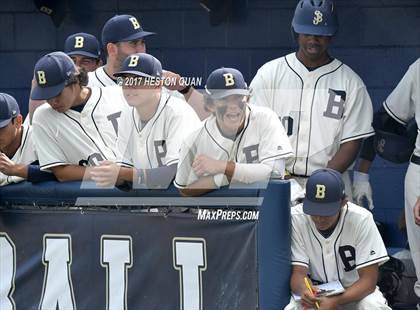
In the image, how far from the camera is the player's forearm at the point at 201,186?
5516mm

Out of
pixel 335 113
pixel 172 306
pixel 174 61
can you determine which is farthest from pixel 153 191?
pixel 174 61

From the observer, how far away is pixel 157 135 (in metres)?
5.85

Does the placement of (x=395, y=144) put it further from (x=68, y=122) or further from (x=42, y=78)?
(x=42, y=78)

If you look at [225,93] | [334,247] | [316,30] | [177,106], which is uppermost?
[316,30]

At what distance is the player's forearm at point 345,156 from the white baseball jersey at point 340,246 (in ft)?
1.55

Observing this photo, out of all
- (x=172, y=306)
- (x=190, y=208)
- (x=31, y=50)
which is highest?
(x=31, y=50)

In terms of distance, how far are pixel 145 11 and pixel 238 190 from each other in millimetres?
2475

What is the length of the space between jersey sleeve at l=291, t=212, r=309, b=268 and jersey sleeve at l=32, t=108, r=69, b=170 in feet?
3.85

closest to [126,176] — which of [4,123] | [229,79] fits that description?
[229,79]

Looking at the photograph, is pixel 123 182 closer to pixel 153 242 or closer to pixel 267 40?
pixel 153 242

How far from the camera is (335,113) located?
6.25 m

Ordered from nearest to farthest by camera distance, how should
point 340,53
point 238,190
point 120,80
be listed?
point 238,190 → point 120,80 → point 340,53

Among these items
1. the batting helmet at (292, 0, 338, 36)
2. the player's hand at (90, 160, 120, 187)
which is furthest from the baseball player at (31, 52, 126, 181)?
the batting helmet at (292, 0, 338, 36)

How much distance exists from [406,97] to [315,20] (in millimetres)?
628
